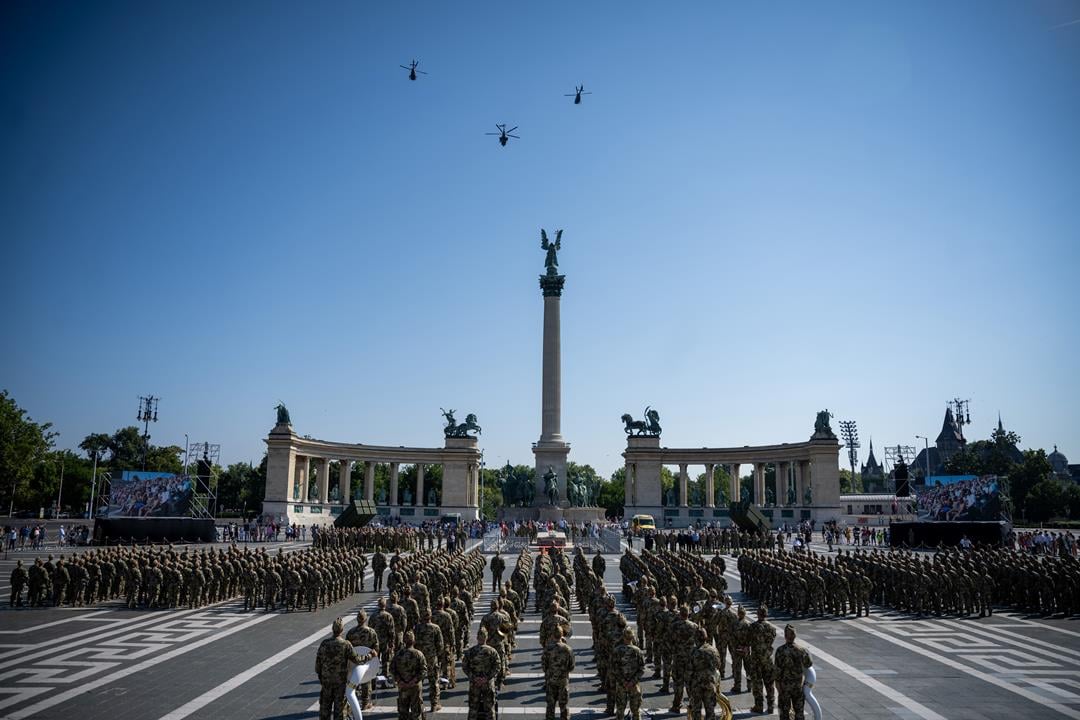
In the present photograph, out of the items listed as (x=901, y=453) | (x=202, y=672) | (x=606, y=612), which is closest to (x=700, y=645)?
Answer: (x=606, y=612)

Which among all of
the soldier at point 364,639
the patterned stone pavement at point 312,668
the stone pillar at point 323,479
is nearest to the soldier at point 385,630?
the patterned stone pavement at point 312,668

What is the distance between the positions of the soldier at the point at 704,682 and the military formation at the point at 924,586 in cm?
1269

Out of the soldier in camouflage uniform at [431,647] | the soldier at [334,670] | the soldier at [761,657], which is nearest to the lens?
the soldier at [334,670]

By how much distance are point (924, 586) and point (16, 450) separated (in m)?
72.5

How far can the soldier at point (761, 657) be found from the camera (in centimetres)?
1200

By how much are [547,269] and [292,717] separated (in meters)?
67.3

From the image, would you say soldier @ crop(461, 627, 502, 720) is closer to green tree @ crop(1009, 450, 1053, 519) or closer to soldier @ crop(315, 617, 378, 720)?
soldier @ crop(315, 617, 378, 720)

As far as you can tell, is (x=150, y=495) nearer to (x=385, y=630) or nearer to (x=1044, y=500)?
(x=385, y=630)

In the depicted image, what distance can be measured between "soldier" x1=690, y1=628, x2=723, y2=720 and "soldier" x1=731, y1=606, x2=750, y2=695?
2.43m

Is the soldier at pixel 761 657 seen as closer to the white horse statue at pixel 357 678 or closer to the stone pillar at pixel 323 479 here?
the white horse statue at pixel 357 678

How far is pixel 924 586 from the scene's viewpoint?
875 inches

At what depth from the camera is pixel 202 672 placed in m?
14.2

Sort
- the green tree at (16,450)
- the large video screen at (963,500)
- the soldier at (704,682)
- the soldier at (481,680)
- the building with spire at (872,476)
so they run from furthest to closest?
the building with spire at (872,476) < the green tree at (16,450) < the large video screen at (963,500) < the soldier at (704,682) < the soldier at (481,680)

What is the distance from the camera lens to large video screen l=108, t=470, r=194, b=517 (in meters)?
50.0
